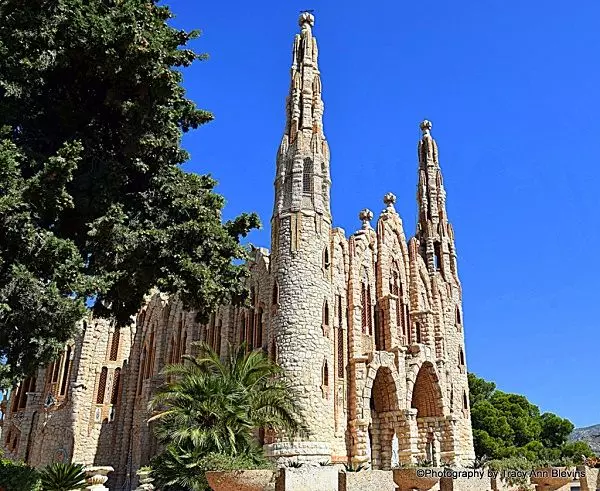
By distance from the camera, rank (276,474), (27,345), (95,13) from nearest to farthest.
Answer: (276,474)
(27,345)
(95,13)

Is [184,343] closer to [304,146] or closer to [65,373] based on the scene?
[65,373]

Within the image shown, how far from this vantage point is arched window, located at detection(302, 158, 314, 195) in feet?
89.7

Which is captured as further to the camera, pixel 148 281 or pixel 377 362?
pixel 377 362

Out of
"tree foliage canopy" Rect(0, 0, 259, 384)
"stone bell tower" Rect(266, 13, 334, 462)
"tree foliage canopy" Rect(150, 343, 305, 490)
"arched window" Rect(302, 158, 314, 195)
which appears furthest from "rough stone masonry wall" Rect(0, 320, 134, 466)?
"tree foliage canopy" Rect(0, 0, 259, 384)

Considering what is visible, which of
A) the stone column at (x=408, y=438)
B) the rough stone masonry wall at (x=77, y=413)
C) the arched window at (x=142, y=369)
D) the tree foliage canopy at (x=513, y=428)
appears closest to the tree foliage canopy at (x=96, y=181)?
the stone column at (x=408, y=438)

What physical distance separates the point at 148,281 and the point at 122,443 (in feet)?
79.4

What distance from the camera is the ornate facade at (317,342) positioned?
25.4 m

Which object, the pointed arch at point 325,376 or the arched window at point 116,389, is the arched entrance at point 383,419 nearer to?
the pointed arch at point 325,376

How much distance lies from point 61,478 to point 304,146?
1717cm

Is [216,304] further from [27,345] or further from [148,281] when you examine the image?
[27,345]

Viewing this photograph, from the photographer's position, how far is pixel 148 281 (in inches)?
597

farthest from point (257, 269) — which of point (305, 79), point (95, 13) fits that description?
point (95, 13)

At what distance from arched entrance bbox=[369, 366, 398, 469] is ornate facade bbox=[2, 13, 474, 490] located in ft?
0.22

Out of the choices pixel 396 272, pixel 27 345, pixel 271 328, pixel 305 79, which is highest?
pixel 305 79
